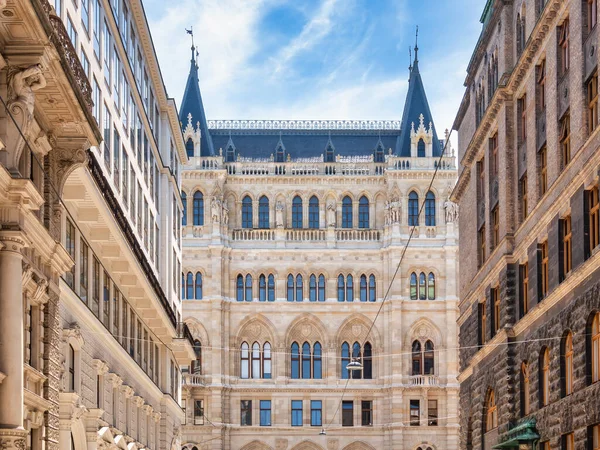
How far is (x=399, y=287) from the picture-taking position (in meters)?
84.2

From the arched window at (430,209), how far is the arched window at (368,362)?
29.8ft

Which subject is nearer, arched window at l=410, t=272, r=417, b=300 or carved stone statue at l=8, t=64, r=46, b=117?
carved stone statue at l=8, t=64, r=46, b=117

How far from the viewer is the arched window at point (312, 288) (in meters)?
85.2

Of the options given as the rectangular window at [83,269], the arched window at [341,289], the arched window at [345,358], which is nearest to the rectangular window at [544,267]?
the rectangular window at [83,269]

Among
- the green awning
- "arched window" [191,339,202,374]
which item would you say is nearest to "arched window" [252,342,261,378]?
"arched window" [191,339,202,374]

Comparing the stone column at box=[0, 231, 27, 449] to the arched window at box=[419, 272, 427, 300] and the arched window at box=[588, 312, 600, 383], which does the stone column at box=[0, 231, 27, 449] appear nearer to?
the arched window at box=[588, 312, 600, 383]

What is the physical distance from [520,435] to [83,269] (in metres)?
12.7

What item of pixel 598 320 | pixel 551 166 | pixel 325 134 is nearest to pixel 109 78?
pixel 551 166

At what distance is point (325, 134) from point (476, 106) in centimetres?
4576

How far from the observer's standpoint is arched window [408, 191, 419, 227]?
3359 inches

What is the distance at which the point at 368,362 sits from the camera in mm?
84625

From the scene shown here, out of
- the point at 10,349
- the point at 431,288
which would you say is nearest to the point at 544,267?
the point at 10,349

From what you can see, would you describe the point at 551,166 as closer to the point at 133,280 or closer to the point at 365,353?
the point at 133,280

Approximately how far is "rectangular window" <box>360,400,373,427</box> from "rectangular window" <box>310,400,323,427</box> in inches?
106
